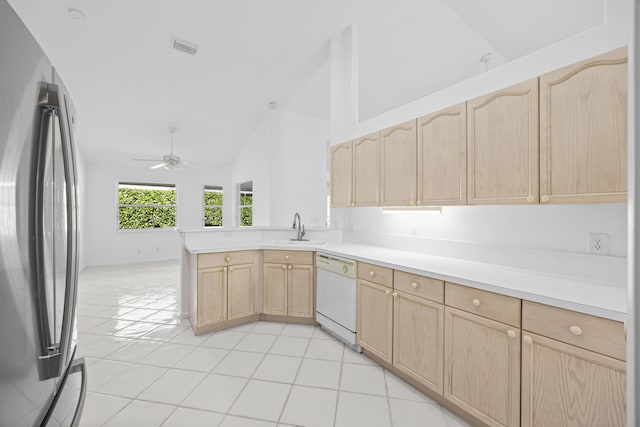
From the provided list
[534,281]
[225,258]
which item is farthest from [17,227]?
[225,258]

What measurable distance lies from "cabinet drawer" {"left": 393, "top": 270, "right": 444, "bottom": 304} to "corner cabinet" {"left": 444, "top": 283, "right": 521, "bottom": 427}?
→ 0.19 ft

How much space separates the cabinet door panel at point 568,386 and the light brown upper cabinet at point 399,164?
1.32 metres

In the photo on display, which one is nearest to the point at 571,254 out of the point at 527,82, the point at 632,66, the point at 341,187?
the point at 527,82

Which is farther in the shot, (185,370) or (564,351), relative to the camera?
(185,370)

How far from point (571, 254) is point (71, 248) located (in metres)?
2.53

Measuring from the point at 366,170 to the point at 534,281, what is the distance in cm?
170

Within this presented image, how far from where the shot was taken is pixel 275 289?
3178mm

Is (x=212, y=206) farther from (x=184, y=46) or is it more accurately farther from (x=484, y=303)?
(x=484, y=303)

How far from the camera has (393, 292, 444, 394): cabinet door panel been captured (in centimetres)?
181

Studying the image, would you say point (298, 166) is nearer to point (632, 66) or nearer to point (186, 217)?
point (186, 217)

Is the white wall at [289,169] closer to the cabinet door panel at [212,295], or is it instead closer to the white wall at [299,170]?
the white wall at [299,170]

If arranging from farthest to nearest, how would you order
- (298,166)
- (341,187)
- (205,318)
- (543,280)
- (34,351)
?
(298,166)
(341,187)
(205,318)
(543,280)
(34,351)

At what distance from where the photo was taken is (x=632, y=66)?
52cm

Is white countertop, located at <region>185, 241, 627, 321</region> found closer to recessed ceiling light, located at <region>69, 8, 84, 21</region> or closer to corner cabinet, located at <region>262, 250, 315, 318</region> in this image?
corner cabinet, located at <region>262, 250, 315, 318</region>
